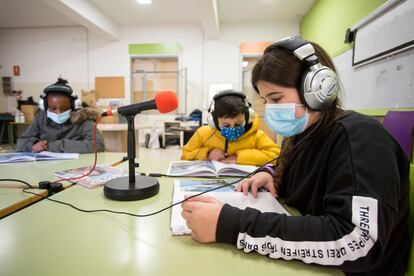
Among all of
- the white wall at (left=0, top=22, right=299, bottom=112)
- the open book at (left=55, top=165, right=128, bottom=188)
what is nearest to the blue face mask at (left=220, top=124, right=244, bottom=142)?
the open book at (left=55, top=165, right=128, bottom=188)

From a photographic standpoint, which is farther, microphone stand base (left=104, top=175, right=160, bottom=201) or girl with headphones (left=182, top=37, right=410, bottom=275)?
microphone stand base (left=104, top=175, right=160, bottom=201)

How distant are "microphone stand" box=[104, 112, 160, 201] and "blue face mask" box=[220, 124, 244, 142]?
2.18ft

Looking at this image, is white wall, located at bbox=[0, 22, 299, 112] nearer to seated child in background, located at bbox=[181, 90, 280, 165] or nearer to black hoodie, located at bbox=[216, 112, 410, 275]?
seated child in background, located at bbox=[181, 90, 280, 165]

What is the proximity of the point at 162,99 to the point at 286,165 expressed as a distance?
19.3 inches

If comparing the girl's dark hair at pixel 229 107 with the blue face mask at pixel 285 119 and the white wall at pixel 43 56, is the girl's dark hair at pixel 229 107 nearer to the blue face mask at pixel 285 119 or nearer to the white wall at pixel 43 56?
the blue face mask at pixel 285 119

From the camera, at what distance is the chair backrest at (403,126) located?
1.18 meters

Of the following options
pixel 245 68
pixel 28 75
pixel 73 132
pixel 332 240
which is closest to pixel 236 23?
pixel 245 68

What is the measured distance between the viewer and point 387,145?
0.51 metres

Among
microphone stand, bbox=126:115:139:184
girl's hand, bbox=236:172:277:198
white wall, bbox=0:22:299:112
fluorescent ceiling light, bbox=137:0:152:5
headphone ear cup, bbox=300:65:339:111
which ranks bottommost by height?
girl's hand, bbox=236:172:277:198

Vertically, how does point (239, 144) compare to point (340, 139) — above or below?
below

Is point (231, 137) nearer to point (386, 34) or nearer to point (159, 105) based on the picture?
point (159, 105)

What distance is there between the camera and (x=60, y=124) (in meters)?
1.89

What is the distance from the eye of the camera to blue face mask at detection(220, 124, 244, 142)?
1.46m

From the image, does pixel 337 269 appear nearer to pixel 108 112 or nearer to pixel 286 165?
pixel 286 165
